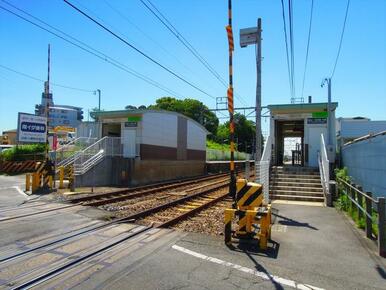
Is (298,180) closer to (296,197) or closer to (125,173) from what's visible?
(296,197)

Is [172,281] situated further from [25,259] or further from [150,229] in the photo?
[150,229]

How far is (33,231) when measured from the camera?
8156 millimetres

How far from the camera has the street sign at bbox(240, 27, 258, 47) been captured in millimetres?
13177

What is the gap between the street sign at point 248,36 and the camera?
13.2 m

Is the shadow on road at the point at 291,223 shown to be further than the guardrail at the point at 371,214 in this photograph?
Yes

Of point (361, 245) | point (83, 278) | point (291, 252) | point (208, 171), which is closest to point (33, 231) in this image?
point (83, 278)

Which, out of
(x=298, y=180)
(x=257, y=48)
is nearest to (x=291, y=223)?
(x=298, y=180)

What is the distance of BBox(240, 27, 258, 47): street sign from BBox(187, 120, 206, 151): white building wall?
1960cm

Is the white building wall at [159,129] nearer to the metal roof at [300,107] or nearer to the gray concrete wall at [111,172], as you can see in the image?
the gray concrete wall at [111,172]

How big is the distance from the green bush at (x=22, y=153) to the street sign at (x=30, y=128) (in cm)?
275

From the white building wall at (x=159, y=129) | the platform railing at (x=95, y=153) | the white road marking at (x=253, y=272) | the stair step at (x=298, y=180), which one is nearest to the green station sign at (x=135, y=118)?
the white building wall at (x=159, y=129)

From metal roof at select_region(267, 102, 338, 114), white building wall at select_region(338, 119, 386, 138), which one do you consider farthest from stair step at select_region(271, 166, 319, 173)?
white building wall at select_region(338, 119, 386, 138)

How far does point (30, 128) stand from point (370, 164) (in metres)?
27.6

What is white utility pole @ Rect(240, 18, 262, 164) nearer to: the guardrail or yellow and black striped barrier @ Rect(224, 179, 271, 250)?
the guardrail
